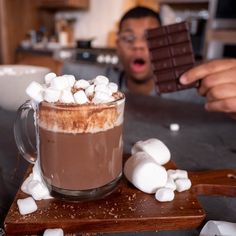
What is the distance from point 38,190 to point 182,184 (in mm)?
215

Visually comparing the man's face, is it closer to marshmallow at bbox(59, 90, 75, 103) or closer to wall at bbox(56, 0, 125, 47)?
marshmallow at bbox(59, 90, 75, 103)

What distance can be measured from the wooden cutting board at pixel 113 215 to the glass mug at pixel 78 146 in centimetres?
2

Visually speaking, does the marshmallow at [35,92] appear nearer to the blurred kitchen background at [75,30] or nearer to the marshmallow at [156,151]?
the marshmallow at [156,151]

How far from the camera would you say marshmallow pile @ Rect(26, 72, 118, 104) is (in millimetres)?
374

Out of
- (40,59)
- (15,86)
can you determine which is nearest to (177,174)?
(15,86)

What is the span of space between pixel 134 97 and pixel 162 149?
62cm

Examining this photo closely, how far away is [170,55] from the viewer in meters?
0.79

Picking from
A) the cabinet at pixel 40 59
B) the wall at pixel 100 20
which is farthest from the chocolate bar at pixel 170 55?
the wall at pixel 100 20

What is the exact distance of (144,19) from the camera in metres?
1.48

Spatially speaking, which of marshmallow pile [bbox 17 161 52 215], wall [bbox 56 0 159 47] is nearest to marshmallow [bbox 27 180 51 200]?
marshmallow pile [bbox 17 161 52 215]

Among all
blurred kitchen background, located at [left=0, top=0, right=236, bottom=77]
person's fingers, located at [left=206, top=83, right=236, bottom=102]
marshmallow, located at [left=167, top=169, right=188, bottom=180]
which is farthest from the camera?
blurred kitchen background, located at [left=0, top=0, right=236, bottom=77]

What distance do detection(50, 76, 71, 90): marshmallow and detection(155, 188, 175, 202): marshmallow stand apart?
0.66ft

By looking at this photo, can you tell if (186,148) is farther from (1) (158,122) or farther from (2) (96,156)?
(2) (96,156)

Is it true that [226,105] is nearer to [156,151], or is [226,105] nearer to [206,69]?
[206,69]
